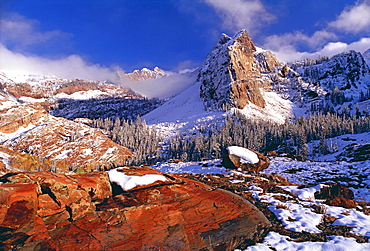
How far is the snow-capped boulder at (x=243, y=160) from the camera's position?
33.3 metres

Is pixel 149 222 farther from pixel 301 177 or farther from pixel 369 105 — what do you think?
pixel 369 105

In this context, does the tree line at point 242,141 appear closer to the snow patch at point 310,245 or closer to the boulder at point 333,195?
the boulder at point 333,195

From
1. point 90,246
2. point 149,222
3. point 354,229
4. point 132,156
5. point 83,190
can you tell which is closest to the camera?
point 90,246

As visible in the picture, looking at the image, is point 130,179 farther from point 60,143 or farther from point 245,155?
point 60,143

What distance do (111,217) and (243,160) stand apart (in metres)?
27.3

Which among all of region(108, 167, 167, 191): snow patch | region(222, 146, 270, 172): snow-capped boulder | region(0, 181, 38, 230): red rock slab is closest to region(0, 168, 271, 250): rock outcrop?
region(0, 181, 38, 230): red rock slab

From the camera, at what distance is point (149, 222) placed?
1046 cm

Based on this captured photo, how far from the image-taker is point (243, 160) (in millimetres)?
33781

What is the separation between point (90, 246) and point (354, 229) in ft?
47.9

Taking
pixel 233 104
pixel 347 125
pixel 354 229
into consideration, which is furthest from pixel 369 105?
pixel 354 229

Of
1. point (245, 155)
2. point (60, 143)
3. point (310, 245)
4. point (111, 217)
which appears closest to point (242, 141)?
point (245, 155)

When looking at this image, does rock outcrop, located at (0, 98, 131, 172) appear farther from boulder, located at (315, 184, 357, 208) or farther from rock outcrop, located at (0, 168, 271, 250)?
boulder, located at (315, 184, 357, 208)

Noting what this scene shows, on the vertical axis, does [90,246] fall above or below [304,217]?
above

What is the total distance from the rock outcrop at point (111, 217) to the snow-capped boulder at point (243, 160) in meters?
20.4
